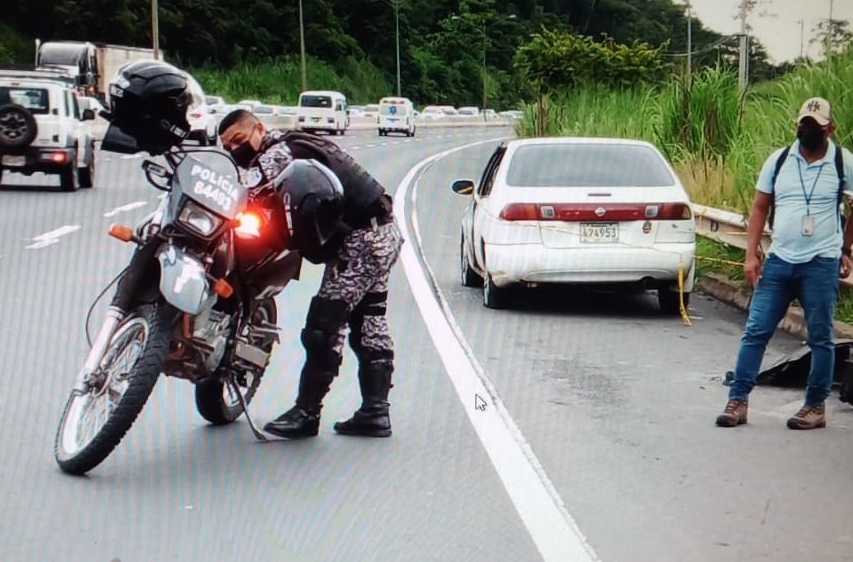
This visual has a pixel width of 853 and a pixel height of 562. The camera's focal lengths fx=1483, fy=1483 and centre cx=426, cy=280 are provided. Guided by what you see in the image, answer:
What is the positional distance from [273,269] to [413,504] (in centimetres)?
141

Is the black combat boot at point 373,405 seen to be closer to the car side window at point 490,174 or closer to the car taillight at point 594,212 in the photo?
the car taillight at point 594,212

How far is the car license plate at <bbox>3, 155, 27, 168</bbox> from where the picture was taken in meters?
24.4

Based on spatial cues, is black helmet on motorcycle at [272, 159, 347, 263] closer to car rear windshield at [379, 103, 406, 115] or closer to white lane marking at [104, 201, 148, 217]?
white lane marking at [104, 201, 148, 217]

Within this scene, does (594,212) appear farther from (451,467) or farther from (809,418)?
(451,467)

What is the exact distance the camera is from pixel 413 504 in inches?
237

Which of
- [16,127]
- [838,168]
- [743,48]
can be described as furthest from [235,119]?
[743,48]

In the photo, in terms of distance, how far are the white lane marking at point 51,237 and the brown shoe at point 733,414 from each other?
33.5 feet

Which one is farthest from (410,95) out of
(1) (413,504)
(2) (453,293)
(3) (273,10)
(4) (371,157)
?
(1) (413,504)

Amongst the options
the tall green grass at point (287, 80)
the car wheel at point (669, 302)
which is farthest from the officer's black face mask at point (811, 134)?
the tall green grass at point (287, 80)

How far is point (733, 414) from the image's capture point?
25.9 ft

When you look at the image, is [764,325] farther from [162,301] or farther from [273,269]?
[162,301]

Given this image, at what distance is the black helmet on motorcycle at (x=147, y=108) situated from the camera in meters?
6.25

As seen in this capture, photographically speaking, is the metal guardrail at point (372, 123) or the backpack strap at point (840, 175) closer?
the backpack strap at point (840, 175)

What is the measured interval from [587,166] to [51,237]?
7.56 m
